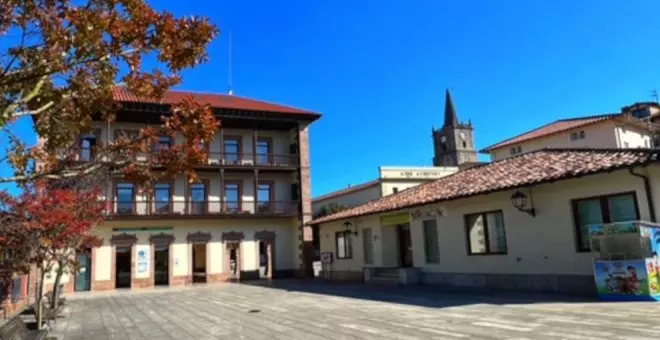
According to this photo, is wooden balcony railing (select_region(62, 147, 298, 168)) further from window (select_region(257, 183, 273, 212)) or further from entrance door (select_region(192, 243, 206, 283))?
entrance door (select_region(192, 243, 206, 283))

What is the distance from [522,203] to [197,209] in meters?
19.7

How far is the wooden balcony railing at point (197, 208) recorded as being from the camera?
2680cm

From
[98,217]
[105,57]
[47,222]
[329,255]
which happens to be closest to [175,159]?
[105,57]

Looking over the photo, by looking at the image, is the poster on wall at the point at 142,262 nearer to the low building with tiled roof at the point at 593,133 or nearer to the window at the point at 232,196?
→ the window at the point at 232,196

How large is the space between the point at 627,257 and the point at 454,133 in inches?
2714

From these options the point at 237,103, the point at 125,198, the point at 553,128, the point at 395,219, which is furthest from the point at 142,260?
the point at 553,128

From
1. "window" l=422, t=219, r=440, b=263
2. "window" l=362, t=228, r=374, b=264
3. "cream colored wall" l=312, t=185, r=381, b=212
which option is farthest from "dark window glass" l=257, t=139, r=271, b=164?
"window" l=422, t=219, r=440, b=263

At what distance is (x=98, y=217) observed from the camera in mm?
15609

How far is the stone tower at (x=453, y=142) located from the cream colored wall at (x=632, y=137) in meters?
38.1

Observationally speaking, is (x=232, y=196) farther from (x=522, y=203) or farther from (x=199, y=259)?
(x=522, y=203)

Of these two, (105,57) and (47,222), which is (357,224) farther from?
(105,57)

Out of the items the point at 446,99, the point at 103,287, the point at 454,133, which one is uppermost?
the point at 446,99

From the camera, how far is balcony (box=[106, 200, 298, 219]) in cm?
2667

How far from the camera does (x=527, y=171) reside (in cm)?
1420
